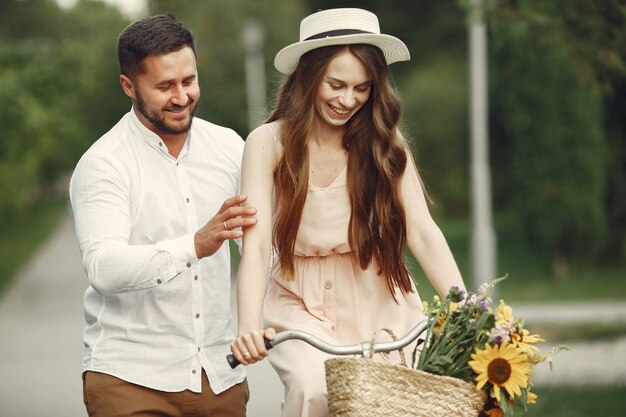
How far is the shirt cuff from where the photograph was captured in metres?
3.72

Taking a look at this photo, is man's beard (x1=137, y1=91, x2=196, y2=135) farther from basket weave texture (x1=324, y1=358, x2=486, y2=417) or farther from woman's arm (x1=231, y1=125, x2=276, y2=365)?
basket weave texture (x1=324, y1=358, x2=486, y2=417)

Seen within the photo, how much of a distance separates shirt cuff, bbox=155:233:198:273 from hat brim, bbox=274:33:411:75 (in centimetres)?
73

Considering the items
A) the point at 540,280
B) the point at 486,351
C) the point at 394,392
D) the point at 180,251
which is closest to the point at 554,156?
the point at 540,280

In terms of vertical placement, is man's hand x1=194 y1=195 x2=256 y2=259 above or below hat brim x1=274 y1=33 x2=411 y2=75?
below

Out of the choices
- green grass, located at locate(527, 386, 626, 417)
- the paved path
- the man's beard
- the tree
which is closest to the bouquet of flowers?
the man's beard

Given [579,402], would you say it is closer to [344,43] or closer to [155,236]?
[155,236]

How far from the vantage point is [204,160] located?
4.23 meters

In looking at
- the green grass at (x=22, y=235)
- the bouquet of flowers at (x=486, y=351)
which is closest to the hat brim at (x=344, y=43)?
the bouquet of flowers at (x=486, y=351)

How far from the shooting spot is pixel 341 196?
392 cm

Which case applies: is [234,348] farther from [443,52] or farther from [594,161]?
[443,52]

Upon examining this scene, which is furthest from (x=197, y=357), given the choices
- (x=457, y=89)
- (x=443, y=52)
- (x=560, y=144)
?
(x=443, y=52)

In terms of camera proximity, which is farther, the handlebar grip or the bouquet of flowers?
the handlebar grip

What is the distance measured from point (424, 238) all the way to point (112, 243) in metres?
1.03

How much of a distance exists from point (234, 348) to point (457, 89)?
24.8 m
